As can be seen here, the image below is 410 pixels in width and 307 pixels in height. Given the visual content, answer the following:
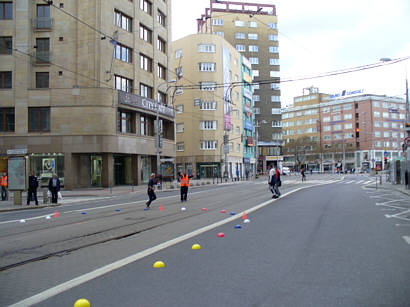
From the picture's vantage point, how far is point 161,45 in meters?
44.4

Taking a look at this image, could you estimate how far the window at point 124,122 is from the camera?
35344mm

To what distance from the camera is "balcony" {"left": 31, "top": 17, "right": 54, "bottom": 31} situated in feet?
111

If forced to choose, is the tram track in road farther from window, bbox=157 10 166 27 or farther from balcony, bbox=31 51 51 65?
window, bbox=157 10 166 27

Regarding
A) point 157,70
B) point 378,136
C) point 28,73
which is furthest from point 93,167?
point 378,136

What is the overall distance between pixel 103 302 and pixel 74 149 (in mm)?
30379

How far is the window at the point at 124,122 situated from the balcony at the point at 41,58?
7793 mm

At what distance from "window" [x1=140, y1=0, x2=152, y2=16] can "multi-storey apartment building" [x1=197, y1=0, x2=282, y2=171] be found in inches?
1688

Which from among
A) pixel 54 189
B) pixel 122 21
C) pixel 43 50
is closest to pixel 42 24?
pixel 43 50

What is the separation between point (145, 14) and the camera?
40156 millimetres

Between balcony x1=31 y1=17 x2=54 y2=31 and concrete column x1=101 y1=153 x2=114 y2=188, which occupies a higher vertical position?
balcony x1=31 y1=17 x2=54 y2=31

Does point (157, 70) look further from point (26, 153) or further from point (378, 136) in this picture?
point (378, 136)

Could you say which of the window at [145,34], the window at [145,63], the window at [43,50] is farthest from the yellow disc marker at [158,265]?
the window at [145,34]

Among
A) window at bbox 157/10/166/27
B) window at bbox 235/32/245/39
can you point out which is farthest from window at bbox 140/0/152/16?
window at bbox 235/32/245/39

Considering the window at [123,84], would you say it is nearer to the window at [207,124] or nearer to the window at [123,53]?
the window at [123,53]
